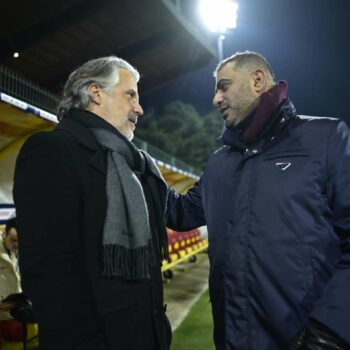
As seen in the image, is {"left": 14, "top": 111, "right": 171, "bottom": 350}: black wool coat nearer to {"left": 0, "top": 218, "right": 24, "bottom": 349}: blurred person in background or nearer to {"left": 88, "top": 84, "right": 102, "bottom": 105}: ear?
{"left": 88, "top": 84, "right": 102, "bottom": 105}: ear

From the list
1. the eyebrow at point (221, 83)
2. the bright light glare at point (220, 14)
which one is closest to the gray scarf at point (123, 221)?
the eyebrow at point (221, 83)

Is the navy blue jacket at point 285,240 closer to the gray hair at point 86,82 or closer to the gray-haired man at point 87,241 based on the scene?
the gray-haired man at point 87,241

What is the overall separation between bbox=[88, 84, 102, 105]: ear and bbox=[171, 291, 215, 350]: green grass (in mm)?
3729

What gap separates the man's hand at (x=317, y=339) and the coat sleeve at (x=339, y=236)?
0.02 meters

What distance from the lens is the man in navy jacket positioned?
162cm

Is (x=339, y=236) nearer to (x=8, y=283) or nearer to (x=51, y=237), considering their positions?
(x=51, y=237)

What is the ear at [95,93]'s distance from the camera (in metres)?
1.92

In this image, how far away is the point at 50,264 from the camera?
1452 mm

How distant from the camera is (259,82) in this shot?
2.22 meters

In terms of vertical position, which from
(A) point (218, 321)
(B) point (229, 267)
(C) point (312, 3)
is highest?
(C) point (312, 3)

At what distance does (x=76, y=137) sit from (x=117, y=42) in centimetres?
2048

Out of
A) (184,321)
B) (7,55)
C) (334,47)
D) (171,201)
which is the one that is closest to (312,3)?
(334,47)

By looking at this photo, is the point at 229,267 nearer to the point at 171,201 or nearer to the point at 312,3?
the point at 171,201

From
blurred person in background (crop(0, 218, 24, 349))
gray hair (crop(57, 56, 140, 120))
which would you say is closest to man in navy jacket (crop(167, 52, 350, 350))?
gray hair (crop(57, 56, 140, 120))
